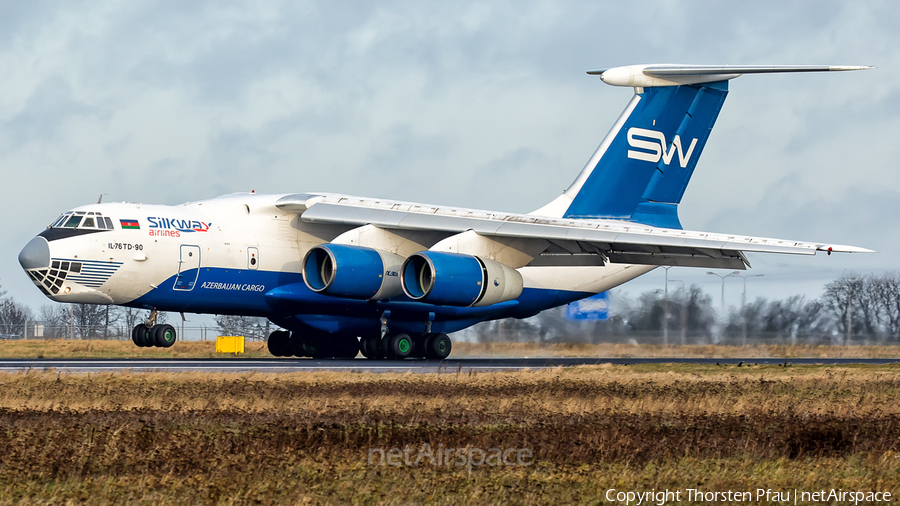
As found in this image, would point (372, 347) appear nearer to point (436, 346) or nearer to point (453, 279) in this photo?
point (436, 346)

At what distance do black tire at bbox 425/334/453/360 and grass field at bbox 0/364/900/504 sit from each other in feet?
33.9

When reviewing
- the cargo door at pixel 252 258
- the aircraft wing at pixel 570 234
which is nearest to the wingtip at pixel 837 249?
the aircraft wing at pixel 570 234

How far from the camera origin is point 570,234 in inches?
856

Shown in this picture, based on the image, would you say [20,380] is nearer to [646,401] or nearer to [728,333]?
[646,401]

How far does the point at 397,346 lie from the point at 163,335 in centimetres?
538

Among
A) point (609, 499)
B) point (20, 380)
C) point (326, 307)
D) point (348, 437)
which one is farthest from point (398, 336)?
point (609, 499)

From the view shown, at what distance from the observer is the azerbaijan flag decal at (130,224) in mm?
20594

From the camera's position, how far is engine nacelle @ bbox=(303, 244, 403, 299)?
20969mm

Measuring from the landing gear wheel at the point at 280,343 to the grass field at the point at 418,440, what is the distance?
37.6ft

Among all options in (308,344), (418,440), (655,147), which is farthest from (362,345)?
(418,440)

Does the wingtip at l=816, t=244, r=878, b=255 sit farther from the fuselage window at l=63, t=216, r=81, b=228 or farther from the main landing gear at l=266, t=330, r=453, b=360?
the fuselage window at l=63, t=216, r=81, b=228

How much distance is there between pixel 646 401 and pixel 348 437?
4.76m

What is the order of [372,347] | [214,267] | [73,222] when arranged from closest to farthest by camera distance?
[73,222] → [214,267] → [372,347]

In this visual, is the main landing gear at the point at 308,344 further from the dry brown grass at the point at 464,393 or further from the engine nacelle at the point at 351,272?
the dry brown grass at the point at 464,393
